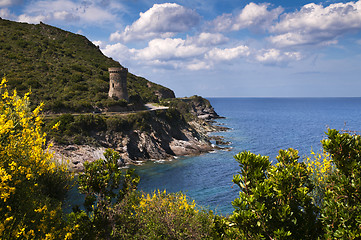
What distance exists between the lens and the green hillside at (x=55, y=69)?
68750mm

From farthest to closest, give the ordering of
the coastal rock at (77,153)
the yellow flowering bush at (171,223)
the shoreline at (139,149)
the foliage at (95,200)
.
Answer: the shoreline at (139,149) → the coastal rock at (77,153) → the yellow flowering bush at (171,223) → the foliage at (95,200)

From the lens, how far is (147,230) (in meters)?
14.7

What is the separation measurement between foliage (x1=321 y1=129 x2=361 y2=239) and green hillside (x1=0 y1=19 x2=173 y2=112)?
65660 mm

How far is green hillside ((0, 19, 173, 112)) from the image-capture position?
226ft

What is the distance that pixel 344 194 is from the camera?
7.95 metres

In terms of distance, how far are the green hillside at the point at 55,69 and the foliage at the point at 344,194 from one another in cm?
6566

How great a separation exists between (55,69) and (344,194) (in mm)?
94342

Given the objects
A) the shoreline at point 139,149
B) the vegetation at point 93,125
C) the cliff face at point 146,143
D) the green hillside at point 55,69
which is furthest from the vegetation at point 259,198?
the green hillside at point 55,69

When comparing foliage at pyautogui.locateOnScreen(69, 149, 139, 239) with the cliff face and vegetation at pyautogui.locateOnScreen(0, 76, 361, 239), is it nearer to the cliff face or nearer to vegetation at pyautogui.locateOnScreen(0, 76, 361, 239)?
vegetation at pyautogui.locateOnScreen(0, 76, 361, 239)

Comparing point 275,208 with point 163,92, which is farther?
point 163,92

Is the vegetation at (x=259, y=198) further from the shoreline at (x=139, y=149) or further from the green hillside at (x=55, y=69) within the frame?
the green hillside at (x=55, y=69)

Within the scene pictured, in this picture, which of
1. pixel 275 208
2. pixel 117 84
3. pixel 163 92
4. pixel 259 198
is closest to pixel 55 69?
pixel 117 84

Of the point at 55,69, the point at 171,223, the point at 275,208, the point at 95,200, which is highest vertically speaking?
the point at 55,69

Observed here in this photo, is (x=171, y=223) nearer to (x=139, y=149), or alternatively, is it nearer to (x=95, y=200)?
(x=95, y=200)
